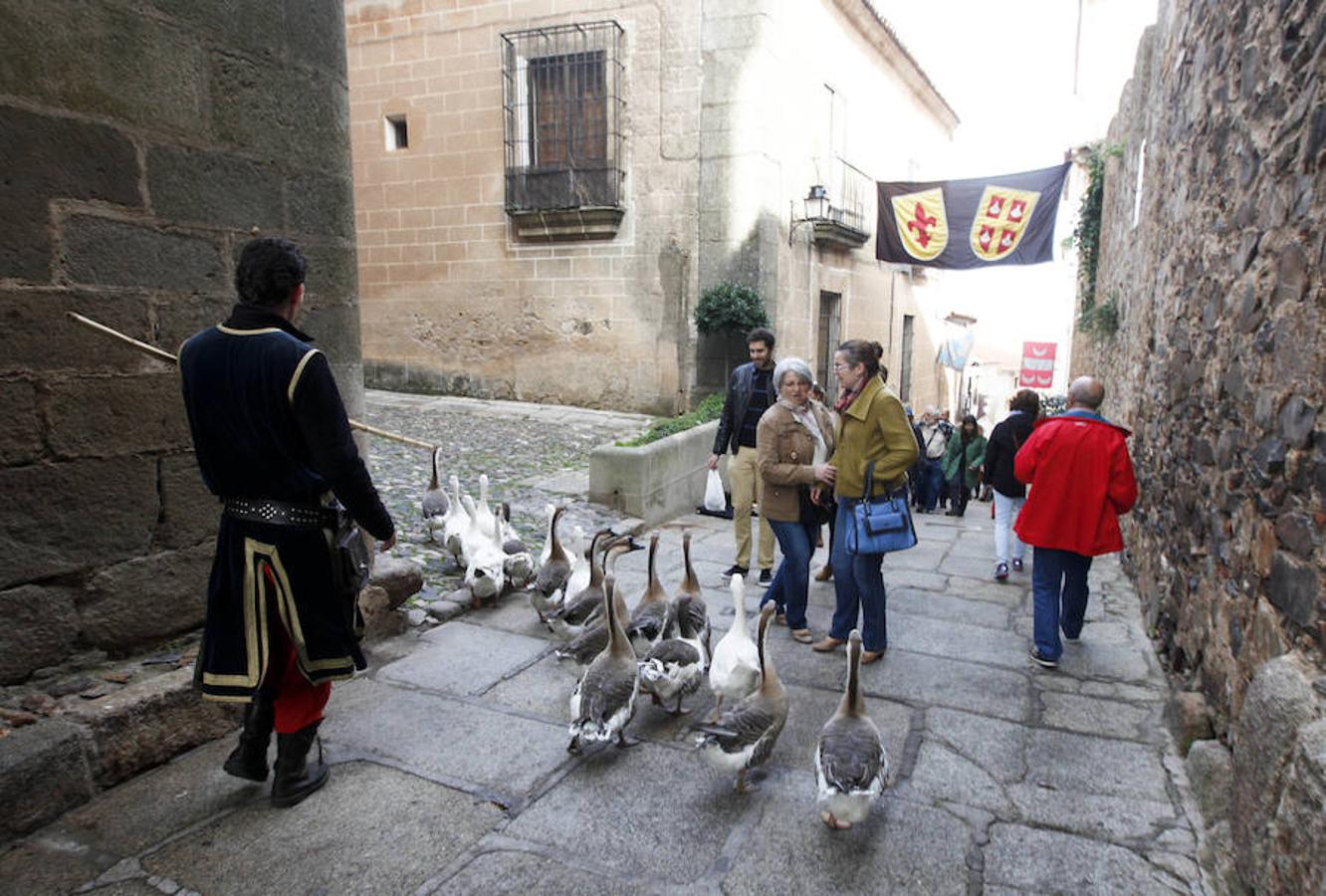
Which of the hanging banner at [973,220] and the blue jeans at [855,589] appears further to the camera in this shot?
the hanging banner at [973,220]

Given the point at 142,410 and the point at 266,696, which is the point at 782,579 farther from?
the point at 142,410

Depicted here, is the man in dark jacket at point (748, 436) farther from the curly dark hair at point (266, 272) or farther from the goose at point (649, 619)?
the curly dark hair at point (266, 272)

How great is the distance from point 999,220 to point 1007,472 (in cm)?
716

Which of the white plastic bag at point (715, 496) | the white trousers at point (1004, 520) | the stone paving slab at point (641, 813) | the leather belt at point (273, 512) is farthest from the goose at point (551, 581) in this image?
the white trousers at point (1004, 520)

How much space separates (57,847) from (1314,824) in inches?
157

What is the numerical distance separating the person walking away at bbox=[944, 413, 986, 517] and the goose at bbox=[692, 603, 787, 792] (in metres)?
7.46

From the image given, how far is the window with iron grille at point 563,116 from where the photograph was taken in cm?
1283

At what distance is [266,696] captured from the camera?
314 centimetres

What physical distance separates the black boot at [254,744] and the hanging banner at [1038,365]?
25.7 meters

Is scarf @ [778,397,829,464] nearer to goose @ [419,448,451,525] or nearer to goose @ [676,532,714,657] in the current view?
goose @ [676,532,714,657]

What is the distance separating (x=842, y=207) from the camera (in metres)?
15.8

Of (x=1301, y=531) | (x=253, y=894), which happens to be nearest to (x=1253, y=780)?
(x=1301, y=531)

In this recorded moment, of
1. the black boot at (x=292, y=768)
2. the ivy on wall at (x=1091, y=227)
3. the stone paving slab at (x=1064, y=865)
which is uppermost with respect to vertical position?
the ivy on wall at (x=1091, y=227)

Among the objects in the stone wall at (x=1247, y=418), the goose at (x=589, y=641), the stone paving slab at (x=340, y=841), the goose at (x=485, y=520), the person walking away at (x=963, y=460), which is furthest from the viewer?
the person walking away at (x=963, y=460)
